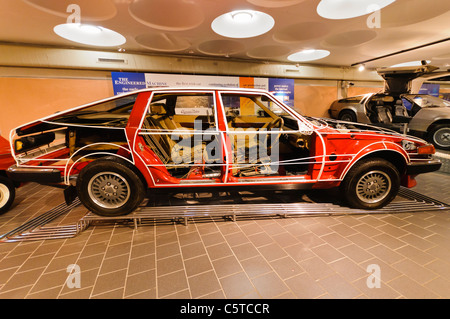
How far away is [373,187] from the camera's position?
286 centimetres

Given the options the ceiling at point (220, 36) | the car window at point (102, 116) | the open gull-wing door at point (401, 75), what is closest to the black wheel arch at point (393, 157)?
the ceiling at point (220, 36)

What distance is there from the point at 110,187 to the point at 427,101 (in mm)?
9274

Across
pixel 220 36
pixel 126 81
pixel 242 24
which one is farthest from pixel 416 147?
pixel 126 81

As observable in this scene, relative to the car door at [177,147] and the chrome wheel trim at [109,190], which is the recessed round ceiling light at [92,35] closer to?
the car door at [177,147]

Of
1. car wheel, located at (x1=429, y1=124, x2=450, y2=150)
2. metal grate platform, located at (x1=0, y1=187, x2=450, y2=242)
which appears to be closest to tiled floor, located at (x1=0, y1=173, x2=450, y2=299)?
metal grate platform, located at (x1=0, y1=187, x2=450, y2=242)

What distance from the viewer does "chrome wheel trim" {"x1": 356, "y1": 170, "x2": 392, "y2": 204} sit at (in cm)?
283

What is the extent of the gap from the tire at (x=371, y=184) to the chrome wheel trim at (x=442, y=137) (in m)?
4.92

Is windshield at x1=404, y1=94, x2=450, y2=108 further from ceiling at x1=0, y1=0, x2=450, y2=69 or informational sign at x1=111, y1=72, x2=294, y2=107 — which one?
informational sign at x1=111, y1=72, x2=294, y2=107

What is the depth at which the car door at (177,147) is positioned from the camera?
2.63 metres

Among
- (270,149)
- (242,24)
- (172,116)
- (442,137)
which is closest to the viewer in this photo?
(270,149)

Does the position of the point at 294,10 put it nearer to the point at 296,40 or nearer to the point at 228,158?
the point at 296,40

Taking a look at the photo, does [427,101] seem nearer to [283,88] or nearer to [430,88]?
[283,88]

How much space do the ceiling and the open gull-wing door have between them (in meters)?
0.79

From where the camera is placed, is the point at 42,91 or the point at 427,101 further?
the point at 427,101
